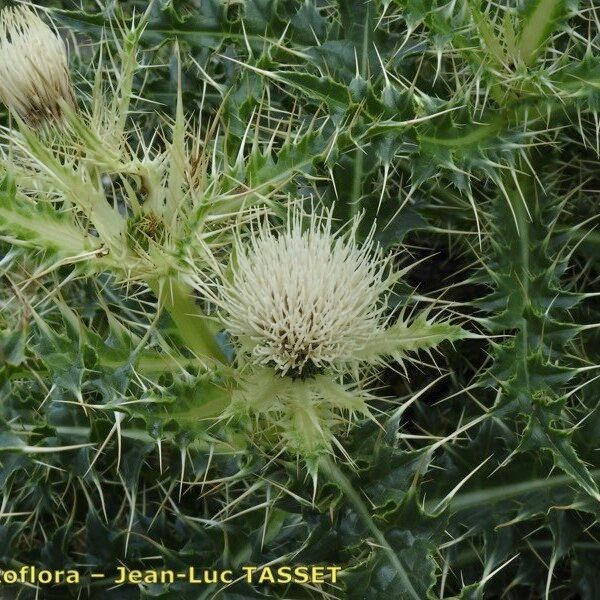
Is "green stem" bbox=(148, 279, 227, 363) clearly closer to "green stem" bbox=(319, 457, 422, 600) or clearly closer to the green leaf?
"green stem" bbox=(319, 457, 422, 600)

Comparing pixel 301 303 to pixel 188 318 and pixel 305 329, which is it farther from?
pixel 188 318

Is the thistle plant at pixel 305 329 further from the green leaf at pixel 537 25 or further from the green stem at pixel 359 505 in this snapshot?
the green leaf at pixel 537 25

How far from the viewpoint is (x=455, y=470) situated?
1.71m

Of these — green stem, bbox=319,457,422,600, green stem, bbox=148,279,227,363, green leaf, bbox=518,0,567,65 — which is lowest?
green stem, bbox=319,457,422,600

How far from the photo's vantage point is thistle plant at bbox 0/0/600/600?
1468 millimetres

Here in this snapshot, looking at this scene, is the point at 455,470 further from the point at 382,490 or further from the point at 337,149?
the point at 337,149

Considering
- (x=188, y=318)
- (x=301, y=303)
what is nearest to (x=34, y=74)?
(x=188, y=318)

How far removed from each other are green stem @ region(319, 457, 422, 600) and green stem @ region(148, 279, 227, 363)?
28 centimetres

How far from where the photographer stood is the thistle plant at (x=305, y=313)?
Answer: 1.47 metres

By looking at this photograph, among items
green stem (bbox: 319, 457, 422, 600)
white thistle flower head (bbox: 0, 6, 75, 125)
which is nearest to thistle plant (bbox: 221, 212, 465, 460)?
green stem (bbox: 319, 457, 422, 600)

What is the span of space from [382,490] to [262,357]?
0.40 m

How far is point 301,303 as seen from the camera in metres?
1.37

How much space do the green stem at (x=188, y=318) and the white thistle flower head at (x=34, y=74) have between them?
0.36m

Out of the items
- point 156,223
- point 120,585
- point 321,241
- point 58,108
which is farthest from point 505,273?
point 120,585
